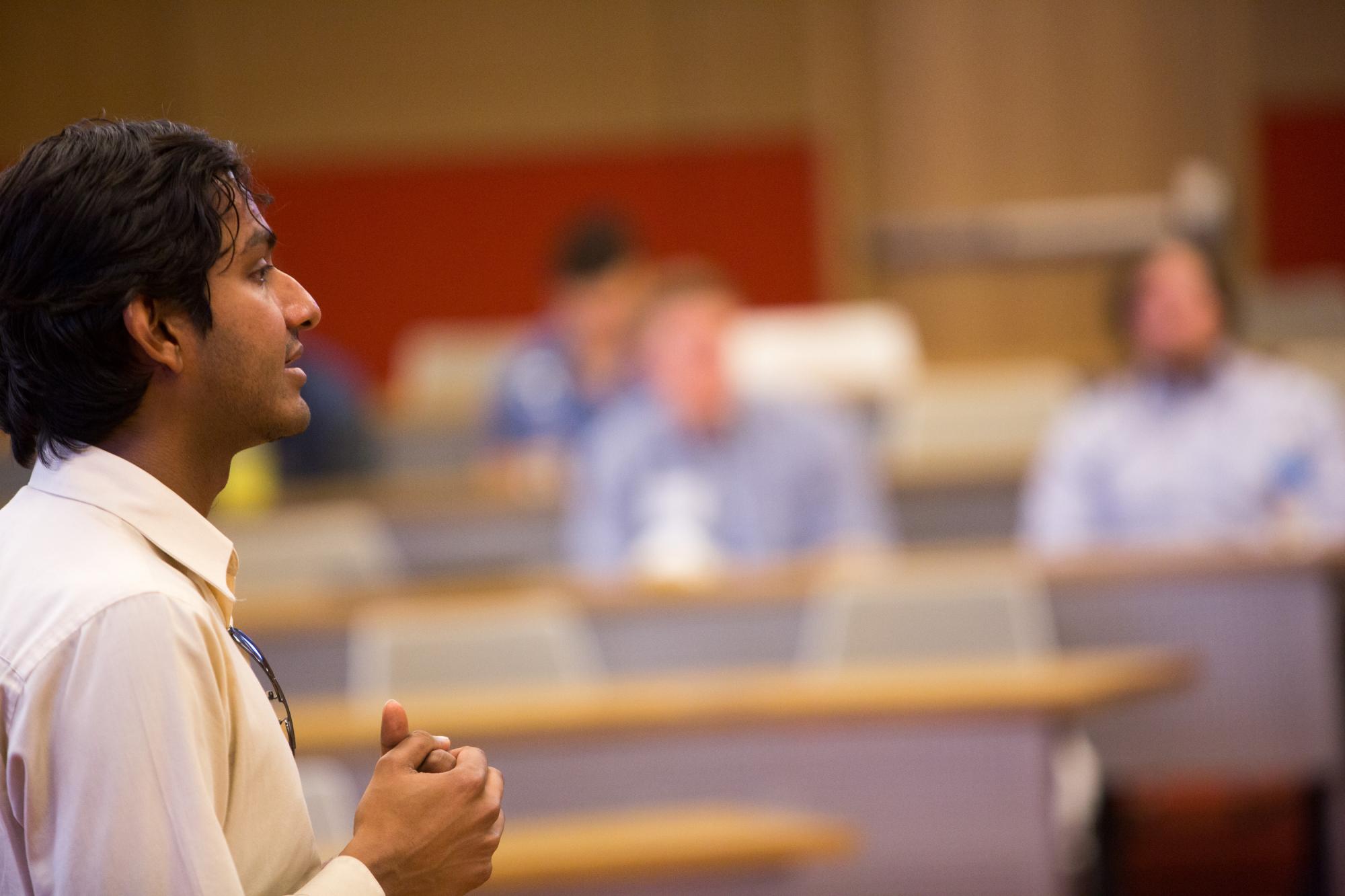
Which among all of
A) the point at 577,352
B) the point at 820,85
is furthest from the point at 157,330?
the point at 820,85

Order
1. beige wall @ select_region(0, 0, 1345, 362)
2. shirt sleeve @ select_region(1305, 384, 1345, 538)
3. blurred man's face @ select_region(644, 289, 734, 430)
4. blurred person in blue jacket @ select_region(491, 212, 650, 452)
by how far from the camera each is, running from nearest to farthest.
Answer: shirt sleeve @ select_region(1305, 384, 1345, 538), blurred man's face @ select_region(644, 289, 734, 430), blurred person in blue jacket @ select_region(491, 212, 650, 452), beige wall @ select_region(0, 0, 1345, 362)

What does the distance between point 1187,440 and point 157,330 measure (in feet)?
9.23

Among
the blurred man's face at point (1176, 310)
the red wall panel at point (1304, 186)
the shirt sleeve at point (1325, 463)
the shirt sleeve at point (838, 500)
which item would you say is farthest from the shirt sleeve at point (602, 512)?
the red wall panel at point (1304, 186)

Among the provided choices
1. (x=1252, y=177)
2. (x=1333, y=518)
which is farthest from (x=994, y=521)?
(x=1252, y=177)

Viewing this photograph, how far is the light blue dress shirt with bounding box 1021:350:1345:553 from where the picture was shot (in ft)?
10.5

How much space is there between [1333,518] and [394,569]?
2.38 meters

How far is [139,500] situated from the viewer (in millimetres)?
823

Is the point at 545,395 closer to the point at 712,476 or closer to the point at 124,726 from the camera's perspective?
the point at 712,476

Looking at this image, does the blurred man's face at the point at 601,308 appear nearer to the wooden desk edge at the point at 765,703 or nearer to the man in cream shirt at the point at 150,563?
the wooden desk edge at the point at 765,703

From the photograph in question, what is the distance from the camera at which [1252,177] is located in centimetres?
780

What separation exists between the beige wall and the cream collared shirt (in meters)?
7.26

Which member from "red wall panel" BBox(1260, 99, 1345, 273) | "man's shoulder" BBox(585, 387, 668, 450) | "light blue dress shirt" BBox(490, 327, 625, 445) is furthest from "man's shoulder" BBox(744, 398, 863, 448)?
"red wall panel" BBox(1260, 99, 1345, 273)

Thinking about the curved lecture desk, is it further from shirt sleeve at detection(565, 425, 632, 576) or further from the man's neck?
the man's neck

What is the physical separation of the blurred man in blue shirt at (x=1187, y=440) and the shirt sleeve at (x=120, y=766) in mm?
2636
